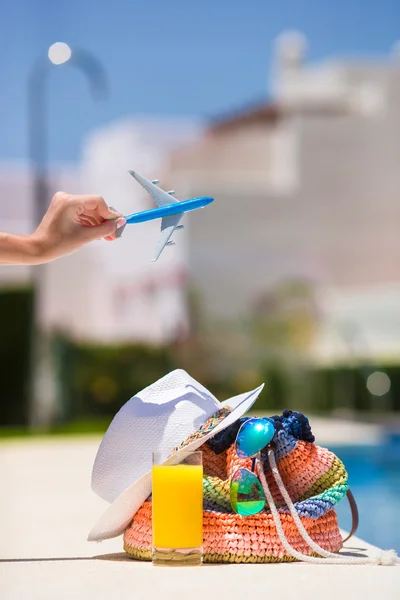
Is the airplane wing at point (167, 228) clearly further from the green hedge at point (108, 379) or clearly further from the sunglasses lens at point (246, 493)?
the green hedge at point (108, 379)

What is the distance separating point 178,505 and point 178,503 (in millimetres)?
12

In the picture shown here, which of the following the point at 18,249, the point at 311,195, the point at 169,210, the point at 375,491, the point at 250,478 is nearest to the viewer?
the point at 250,478

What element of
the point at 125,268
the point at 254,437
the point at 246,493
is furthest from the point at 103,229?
the point at 125,268

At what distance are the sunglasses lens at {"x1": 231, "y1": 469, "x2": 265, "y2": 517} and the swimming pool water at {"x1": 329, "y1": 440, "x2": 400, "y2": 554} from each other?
5.11 feet

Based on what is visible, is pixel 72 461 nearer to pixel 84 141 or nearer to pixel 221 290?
pixel 221 290

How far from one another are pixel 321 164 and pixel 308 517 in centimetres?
1781

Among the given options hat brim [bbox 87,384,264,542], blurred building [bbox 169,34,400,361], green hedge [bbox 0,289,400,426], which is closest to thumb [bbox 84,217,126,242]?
hat brim [bbox 87,384,264,542]

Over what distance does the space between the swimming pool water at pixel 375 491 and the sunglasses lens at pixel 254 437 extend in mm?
1600

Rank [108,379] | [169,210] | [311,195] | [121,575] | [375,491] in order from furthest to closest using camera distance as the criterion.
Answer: [311,195] → [108,379] → [375,491] → [169,210] → [121,575]

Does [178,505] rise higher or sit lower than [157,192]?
lower

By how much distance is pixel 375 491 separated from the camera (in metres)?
7.88

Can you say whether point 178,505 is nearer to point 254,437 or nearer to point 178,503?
point 178,503

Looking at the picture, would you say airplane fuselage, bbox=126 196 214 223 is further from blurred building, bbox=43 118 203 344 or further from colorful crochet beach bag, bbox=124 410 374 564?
blurred building, bbox=43 118 203 344

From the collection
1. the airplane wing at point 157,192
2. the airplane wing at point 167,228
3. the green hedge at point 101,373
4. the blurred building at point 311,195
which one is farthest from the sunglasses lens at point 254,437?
the blurred building at point 311,195
